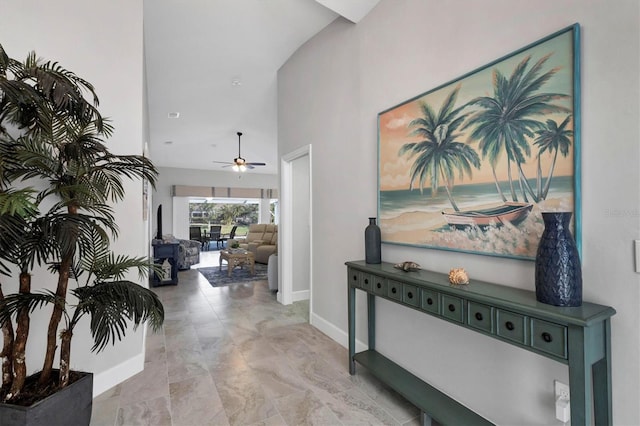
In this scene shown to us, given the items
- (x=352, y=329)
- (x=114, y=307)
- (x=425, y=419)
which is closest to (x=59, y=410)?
(x=114, y=307)

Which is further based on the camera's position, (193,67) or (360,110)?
(193,67)

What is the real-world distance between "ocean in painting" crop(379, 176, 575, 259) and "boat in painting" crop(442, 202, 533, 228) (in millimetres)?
22

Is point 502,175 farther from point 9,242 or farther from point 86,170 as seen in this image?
point 9,242

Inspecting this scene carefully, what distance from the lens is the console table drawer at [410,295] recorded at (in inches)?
70.5

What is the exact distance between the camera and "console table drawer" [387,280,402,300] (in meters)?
1.92

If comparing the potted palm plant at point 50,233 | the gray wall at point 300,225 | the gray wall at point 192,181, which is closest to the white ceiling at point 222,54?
the gray wall at point 300,225

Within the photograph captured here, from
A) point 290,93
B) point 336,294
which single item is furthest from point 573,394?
point 290,93

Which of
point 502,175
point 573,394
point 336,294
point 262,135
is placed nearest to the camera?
point 573,394

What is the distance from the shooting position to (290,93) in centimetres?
393

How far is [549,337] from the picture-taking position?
3.99 ft

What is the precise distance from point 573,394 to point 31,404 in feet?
7.22

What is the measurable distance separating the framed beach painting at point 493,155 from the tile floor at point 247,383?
113 cm

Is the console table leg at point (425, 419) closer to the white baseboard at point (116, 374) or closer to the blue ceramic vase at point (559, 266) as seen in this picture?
A: the blue ceramic vase at point (559, 266)

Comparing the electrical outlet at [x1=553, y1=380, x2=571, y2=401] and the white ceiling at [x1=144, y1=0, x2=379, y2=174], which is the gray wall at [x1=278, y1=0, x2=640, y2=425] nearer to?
the electrical outlet at [x1=553, y1=380, x2=571, y2=401]
